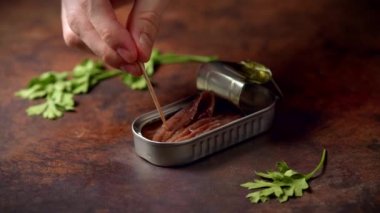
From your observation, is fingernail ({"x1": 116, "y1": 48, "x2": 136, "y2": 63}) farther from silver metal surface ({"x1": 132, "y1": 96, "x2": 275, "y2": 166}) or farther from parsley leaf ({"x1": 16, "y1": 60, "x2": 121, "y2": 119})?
parsley leaf ({"x1": 16, "y1": 60, "x2": 121, "y2": 119})

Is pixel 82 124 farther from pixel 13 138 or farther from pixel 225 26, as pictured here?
pixel 225 26

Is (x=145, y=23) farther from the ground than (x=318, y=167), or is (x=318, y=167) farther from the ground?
(x=145, y=23)

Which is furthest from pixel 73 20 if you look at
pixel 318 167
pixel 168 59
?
pixel 318 167

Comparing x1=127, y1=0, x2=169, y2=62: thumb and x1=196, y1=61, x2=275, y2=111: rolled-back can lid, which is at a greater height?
x1=127, y1=0, x2=169, y2=62: thumb

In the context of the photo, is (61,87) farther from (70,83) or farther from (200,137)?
(200,137)

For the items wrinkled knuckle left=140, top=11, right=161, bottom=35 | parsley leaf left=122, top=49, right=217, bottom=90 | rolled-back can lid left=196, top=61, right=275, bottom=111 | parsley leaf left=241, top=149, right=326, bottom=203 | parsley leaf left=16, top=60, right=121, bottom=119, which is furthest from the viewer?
parsley leaf left=122, top=49, right=217, bottom=90

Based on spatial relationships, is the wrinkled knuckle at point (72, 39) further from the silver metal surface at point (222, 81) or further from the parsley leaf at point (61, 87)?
the silver metal surface at point (222, 81)

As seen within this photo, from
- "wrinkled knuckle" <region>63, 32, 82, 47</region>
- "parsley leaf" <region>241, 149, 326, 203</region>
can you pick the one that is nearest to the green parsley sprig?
"wrinkled knuckle" <region>63, 32, 82, 47</region>

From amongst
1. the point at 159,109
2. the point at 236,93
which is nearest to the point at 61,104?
the point at 159,109
